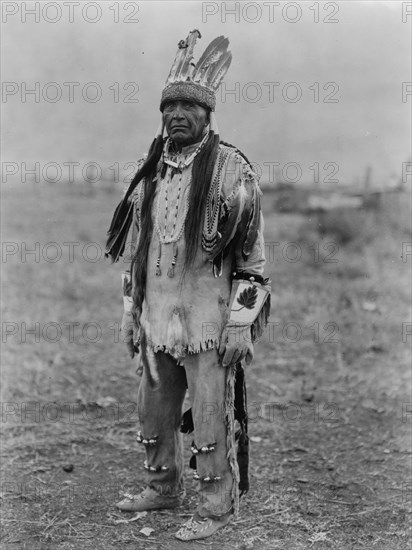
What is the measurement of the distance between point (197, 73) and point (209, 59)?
0.35 feet

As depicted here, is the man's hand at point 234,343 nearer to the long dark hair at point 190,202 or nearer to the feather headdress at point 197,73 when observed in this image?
the long dark hair at point 190,202

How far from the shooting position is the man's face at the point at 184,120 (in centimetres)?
317

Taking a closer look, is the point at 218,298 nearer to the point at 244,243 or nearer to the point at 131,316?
the point at 244,243

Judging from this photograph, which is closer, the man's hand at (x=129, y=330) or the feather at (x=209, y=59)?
the feather at (x=209, y=59)

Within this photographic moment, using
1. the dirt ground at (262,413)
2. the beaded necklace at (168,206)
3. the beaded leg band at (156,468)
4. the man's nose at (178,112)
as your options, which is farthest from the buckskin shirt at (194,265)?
the dirt ground at (262,413)

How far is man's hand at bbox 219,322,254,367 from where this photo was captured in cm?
322

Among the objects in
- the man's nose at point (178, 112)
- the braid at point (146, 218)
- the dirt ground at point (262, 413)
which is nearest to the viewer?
the man's nose at point (178, 112)

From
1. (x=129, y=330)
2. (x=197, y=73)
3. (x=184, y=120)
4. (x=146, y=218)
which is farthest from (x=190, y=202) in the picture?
(x=129, y=330)

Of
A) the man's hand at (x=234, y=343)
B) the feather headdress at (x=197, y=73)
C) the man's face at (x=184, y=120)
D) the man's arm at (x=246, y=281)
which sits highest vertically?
the feather headdress at (x=197, y=73)

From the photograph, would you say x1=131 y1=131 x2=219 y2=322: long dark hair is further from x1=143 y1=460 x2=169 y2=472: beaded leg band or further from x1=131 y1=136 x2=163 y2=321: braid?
x1=143 y1=460 x2=169 y2=472: beaded leg band

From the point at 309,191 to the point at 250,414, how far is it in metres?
8.95

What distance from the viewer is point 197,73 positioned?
3180 millimetres

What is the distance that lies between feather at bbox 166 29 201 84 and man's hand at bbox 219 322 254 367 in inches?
49.5

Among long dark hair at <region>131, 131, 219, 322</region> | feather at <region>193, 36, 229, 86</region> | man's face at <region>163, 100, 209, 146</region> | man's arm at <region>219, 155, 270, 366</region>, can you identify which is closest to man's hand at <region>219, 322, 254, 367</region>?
man's arm at <region>219, 155, 270, 366</region>
